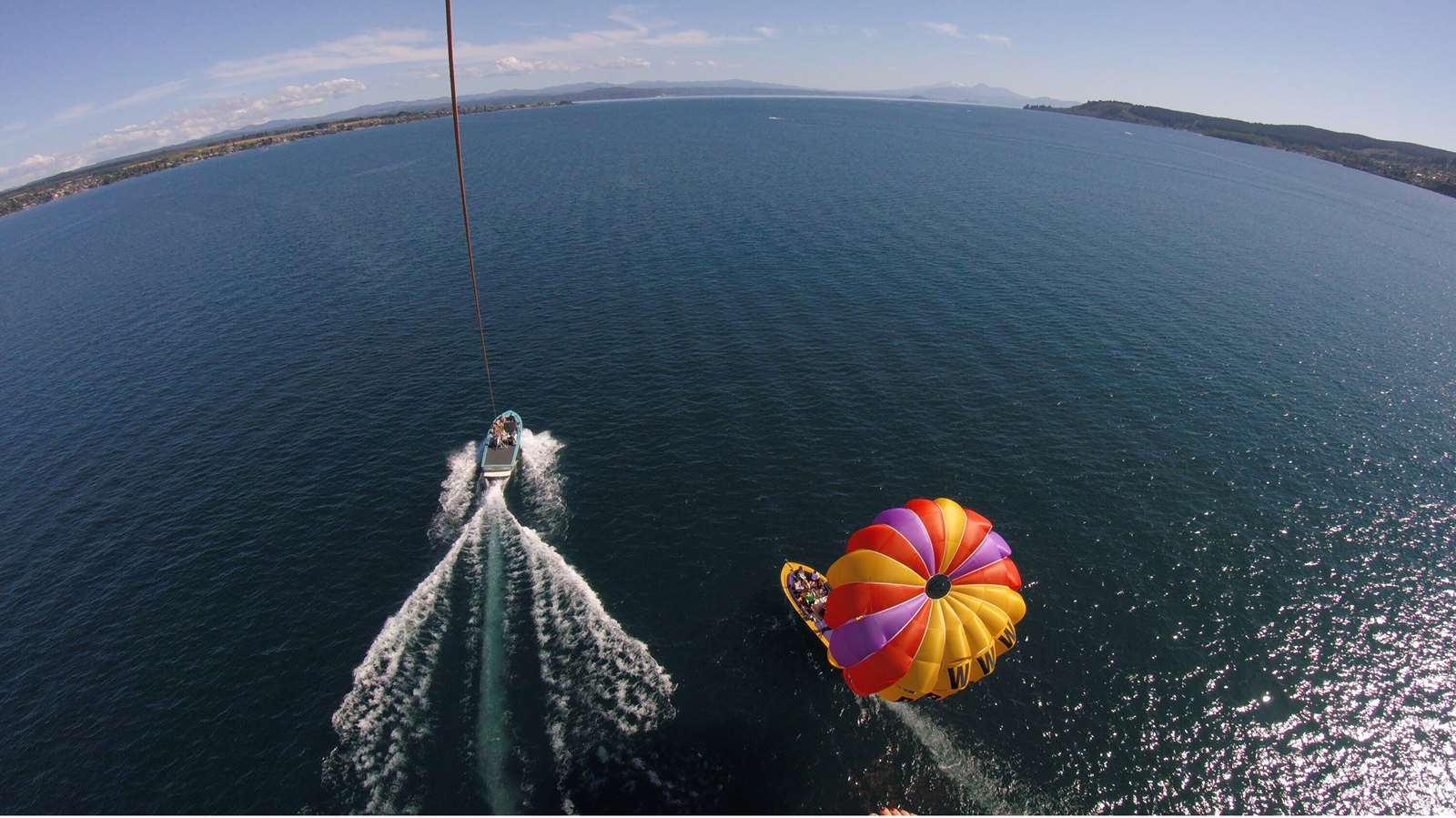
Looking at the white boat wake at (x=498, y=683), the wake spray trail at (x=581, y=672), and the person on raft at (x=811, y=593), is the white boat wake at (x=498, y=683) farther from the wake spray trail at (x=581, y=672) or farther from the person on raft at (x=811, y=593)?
the person on raft at (x=811, y=593)

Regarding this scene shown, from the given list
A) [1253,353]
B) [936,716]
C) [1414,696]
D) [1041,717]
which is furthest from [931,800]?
[1253,353]

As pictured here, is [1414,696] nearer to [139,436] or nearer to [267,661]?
[267,661]

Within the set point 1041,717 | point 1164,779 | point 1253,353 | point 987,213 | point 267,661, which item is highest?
point 987,213

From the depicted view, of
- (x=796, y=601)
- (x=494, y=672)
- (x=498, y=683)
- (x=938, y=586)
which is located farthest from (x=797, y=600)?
(x=494, y=672)

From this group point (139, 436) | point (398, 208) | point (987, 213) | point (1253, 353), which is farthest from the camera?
point (398, 208)

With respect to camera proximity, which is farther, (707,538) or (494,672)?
(707,538)

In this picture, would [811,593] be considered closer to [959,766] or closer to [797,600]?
[797,600]
